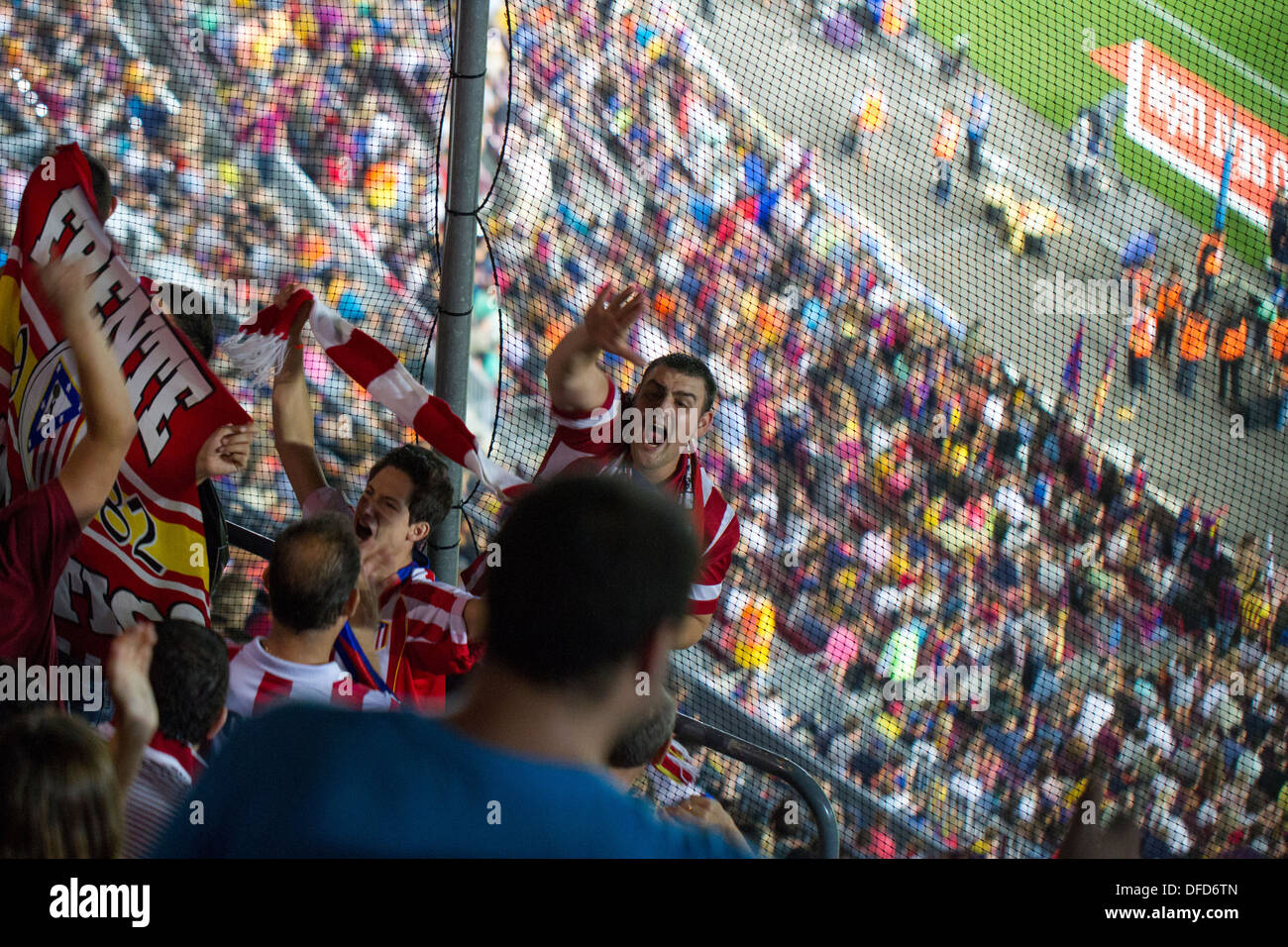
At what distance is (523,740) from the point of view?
0.96m

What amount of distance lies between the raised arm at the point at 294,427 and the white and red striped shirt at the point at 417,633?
45mm

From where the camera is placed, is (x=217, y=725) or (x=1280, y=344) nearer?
(x=217, y=725)

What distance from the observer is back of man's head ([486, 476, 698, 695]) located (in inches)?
39.3

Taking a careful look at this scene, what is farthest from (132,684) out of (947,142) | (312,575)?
(947,142)

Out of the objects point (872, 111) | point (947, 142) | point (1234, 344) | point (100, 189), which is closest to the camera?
point (100, 189)

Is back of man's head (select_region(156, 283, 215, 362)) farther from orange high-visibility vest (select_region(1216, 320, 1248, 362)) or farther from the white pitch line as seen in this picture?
the white pitch line

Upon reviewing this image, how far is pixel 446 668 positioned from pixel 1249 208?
4.61m

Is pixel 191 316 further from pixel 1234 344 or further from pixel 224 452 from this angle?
pixel 1234 344

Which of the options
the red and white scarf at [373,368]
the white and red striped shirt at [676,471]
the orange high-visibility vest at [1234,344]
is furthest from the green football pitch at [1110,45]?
the red and white scarf at [373,368]

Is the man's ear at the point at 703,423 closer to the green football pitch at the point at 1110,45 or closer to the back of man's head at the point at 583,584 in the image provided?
the back of man's head at the point at 583,584

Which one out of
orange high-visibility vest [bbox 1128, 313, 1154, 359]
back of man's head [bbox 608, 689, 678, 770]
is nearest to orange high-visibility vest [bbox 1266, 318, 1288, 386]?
orange high-visibility vest [bbox 1128, 313, 1154, 359]

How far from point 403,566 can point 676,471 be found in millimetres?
607

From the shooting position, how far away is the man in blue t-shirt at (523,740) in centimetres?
89
